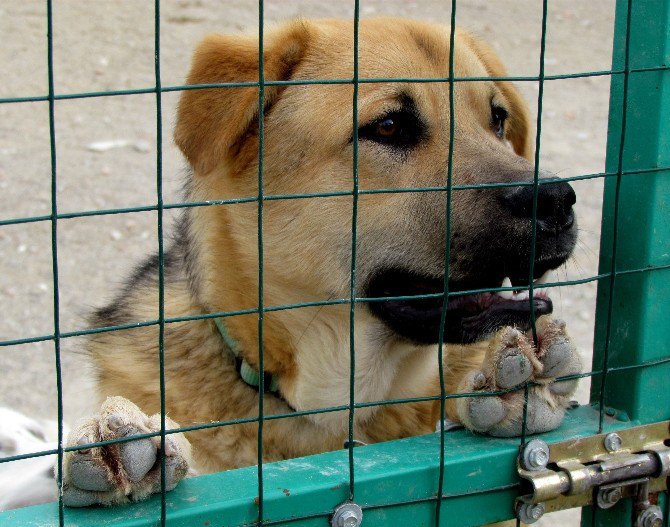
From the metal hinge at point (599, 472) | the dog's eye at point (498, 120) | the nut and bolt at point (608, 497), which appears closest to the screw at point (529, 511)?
the metal hinge at point (599, 472)

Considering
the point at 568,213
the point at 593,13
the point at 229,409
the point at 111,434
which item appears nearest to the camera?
the point at 111,434

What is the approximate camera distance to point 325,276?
272 cm

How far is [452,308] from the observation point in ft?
8.45

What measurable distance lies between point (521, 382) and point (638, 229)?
17.4 inches

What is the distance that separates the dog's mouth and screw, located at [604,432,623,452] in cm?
38

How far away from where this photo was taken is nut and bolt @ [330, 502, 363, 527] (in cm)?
189

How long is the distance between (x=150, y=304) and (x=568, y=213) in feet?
4.66

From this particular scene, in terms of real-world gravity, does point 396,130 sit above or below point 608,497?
above

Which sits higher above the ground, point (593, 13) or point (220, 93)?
point (593, 13)

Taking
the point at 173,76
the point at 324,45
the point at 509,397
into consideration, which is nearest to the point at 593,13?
the point at 173,76

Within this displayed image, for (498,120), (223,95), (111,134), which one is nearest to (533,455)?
(223,95)

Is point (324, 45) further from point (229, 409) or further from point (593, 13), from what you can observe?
point (593, 13)

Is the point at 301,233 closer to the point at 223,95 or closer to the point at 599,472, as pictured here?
the point at 223,95

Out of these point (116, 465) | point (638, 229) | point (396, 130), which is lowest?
point (116, 465)
